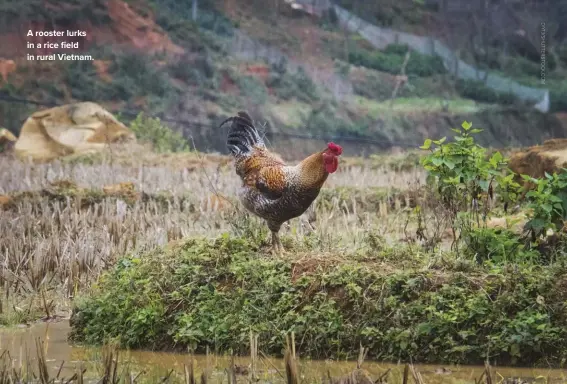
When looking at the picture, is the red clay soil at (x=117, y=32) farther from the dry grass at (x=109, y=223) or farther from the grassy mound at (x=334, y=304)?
the grassy mound at (x=334, y=304)

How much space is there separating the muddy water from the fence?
1023 inches

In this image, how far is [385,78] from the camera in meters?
32.2

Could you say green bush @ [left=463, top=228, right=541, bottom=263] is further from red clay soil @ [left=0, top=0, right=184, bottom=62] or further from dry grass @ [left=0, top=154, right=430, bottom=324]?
red clay soil @ [left=0, top=0, right=184, bottom=62]

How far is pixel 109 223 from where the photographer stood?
10.8 m

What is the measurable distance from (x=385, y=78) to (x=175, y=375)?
86.6 ft

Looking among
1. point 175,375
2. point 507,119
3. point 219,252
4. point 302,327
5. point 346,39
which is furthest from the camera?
point 346,39

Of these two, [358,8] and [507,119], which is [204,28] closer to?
[358,8]

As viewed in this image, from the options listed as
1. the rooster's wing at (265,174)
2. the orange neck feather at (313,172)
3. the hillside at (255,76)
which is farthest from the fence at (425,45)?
the orange neck feather at (313,172)

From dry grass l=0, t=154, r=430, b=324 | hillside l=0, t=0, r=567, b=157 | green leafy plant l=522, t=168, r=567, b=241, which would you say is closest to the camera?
green leafy plant l=522, t=168, r=567, b=241

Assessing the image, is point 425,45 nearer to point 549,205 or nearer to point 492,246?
point 492,246

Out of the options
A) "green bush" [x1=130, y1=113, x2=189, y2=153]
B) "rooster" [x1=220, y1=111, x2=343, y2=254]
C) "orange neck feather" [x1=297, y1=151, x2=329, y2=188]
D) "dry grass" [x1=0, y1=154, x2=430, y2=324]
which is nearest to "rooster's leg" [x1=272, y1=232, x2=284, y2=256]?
"rooster" [x1=220, y1=111, x2=343, y2=254]

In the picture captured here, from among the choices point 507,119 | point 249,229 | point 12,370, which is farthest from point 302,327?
point 507,119

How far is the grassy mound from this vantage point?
22.2 feet

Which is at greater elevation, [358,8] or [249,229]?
[358,8]
